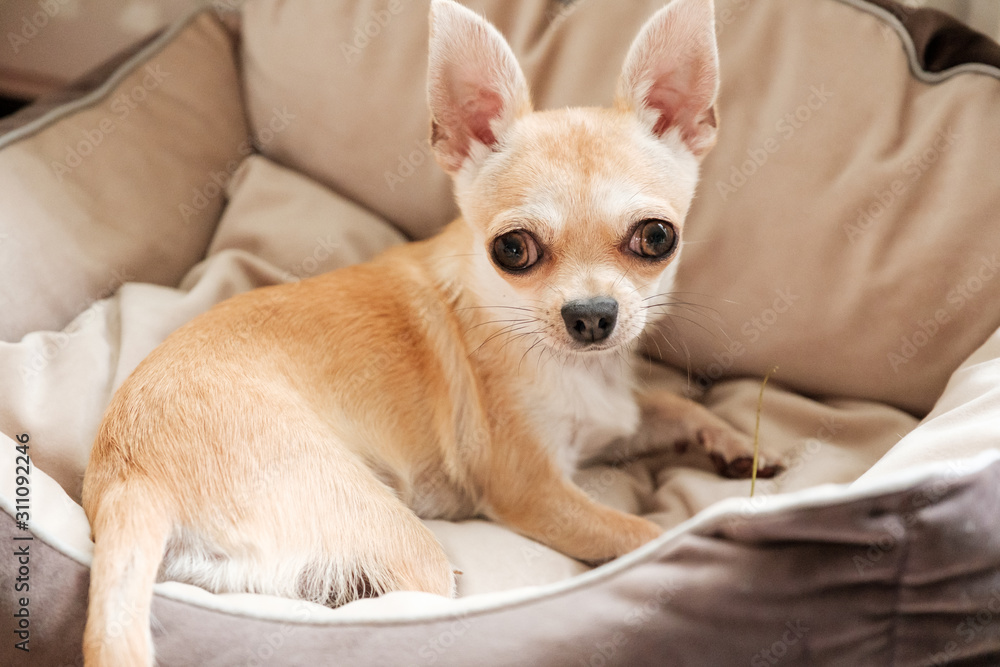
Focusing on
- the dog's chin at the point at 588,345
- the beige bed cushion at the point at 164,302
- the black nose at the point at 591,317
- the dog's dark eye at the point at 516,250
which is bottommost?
the beige bed cushion at the point at 164,302

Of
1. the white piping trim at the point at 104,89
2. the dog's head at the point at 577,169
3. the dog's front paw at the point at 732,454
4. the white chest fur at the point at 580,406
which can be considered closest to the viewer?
the dog's head at the point at 577,169

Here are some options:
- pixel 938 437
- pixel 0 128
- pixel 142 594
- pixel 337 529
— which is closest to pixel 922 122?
pixel 938 437

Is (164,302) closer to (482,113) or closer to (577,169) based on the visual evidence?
(482,113)

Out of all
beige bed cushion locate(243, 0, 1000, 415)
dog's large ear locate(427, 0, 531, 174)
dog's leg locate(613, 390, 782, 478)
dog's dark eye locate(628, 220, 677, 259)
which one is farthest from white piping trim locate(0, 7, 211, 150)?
dog's leg locate(613, 390, 782, 478)

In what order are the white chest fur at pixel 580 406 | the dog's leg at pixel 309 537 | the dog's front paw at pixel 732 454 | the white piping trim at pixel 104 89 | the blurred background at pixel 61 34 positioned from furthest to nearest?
the blurred background at pixel 61 34 → the white piping trim at pixel 104 89 → the dog's front paw at pixel 732 454 → the white chest fur at pixel 580 406 → the dog's leg at pixel 309 537

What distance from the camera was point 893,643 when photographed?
1171 millimetres

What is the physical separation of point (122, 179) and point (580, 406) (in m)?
1.67

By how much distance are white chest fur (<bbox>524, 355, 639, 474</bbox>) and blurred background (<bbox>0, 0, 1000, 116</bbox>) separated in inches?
92.2

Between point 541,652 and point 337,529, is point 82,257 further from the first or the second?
point 541,652

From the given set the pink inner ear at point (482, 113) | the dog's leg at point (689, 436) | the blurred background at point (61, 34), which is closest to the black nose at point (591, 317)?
the pink inner ear at point (482, 113)

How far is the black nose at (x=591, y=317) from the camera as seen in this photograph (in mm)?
1422

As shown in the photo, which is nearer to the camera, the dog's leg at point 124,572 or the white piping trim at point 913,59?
the dog's leg at point 124,572

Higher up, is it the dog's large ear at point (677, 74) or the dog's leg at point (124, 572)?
the dog's large ear at point (677, 74)

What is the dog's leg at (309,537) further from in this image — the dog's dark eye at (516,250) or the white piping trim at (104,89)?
the white piping trim at (104,89)
